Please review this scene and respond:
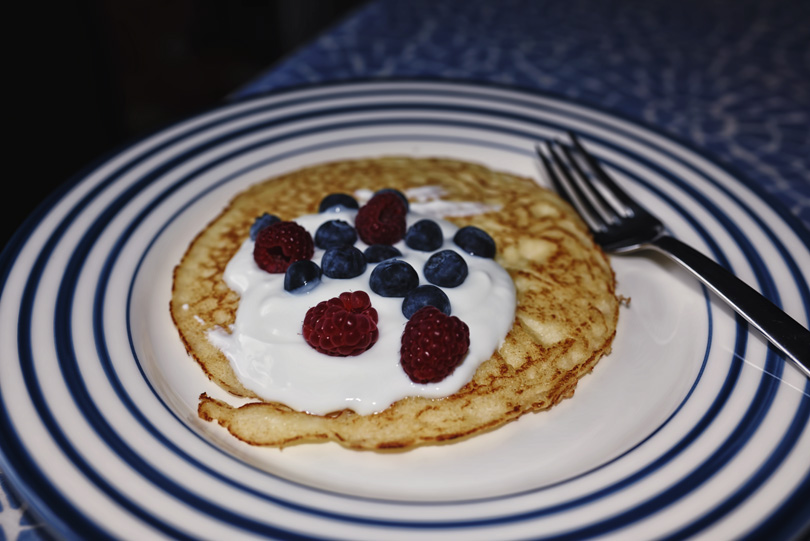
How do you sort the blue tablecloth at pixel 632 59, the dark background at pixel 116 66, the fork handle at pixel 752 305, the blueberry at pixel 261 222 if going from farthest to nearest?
1. the dark background at pixel 116 66
2. the blue tablecloth at pixel 632 59
3. the blueberry at pixel 261 222
4. the fork handle at pixel 752 305

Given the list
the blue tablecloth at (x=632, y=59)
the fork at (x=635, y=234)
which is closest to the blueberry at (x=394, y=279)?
the fork at (x=635, y=234)

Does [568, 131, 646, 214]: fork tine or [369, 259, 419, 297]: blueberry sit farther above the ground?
[568, 131, 646, 214]: fork tine

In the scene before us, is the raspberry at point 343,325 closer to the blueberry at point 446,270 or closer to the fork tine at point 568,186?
the blueberry at point 446,270

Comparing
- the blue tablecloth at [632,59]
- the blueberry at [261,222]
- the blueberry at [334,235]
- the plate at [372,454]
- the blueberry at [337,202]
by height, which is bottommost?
the plate at [372,454]

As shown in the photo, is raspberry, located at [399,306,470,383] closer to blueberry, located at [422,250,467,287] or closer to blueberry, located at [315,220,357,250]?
blueberry, located at [422,250,467,287]

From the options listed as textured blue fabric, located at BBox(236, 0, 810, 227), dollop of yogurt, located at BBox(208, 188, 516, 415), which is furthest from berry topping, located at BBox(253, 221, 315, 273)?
textured blue fabric, located at BBox(236, 0, 810, 227)

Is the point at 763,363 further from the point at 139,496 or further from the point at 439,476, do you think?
the point at 139,496
